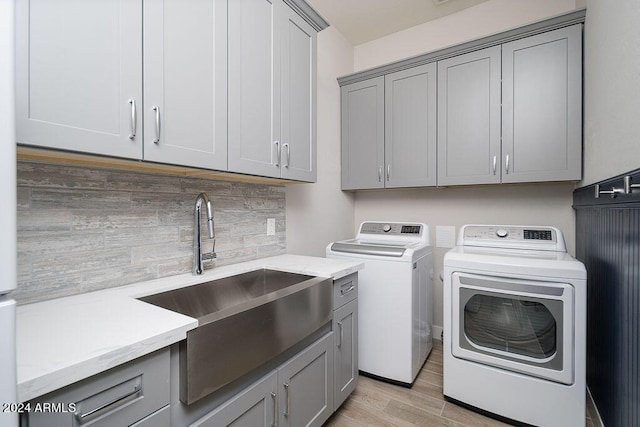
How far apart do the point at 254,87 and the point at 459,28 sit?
210 centimetres

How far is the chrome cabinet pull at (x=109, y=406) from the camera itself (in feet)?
2.25

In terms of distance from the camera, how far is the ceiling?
2.44 meters

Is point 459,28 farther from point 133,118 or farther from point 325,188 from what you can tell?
point 133,118

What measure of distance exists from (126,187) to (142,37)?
616mm

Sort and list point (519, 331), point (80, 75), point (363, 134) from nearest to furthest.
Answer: point (80, 75), point (519, 331), point (363, 134)

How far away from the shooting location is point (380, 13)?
2572 millimetres

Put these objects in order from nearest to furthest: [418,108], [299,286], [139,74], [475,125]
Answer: [139,74], [299,286], [475,125], [418,108]

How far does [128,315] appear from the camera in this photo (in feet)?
3.10

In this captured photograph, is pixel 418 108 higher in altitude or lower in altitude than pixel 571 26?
lower

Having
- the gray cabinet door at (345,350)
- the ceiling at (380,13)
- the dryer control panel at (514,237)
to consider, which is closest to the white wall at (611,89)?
the dryer control panel at (514,237)

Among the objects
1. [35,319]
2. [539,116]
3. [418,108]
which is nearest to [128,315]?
[35,319]

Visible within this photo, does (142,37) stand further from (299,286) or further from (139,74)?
(299,286)

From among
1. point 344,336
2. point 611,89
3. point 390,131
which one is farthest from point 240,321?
point 390,131

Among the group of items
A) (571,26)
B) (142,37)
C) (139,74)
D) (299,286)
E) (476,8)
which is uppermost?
(476,8)
